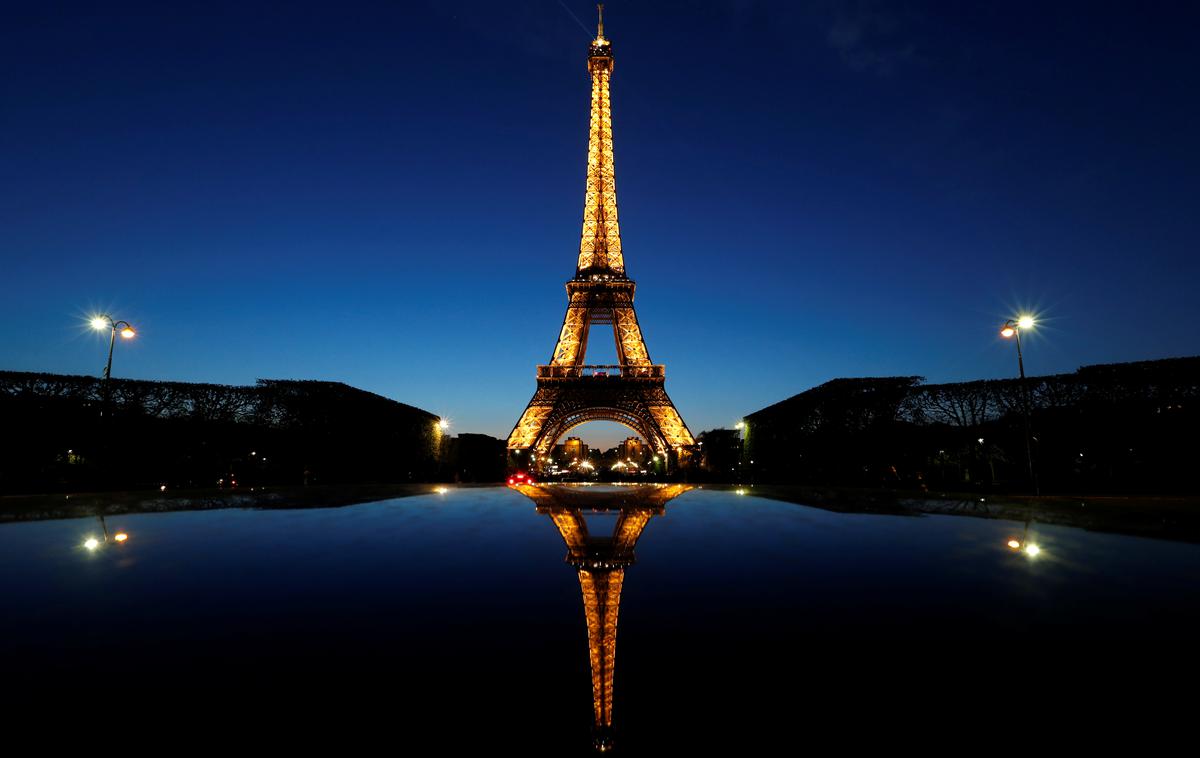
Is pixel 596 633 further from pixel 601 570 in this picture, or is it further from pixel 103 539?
pixel 103 539

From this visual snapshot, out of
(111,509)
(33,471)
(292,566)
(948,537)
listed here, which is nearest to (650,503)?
(948,537)

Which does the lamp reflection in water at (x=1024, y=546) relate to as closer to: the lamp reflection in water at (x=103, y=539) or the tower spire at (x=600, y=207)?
the lamp reflection in water at (x=103, y=539)

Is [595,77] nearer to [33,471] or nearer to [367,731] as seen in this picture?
[33,471]

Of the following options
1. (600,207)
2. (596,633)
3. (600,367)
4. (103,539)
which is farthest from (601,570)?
(600,207)

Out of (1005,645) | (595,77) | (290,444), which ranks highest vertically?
(595,77)

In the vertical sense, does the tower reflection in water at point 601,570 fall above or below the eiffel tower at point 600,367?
below

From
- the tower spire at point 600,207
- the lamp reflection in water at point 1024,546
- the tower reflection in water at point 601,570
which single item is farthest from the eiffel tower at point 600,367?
the lamp reflection in water at point 1024,546

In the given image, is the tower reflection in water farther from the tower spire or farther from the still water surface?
the tower spire
